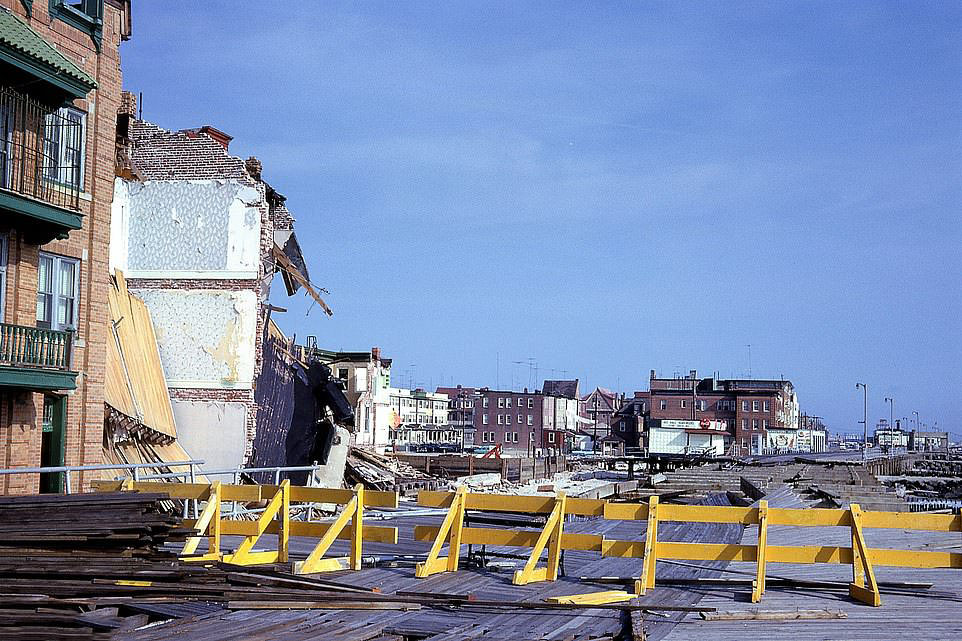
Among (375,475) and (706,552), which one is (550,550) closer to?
(706,552)

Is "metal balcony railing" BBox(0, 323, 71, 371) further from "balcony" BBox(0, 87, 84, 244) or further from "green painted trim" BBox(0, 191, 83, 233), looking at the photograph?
"green painted trim" BBox(0, 191, 83, 233)

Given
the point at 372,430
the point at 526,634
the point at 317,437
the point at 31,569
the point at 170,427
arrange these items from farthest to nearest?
1. the point at 372,430
2. the point at 317,437
3. the point at 170,427
4. the point at 31,569
5. the point at 526,634

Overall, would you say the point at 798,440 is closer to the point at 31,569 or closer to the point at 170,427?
the point at 170,427

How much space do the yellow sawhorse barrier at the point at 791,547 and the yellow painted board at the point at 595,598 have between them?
17.1 inches

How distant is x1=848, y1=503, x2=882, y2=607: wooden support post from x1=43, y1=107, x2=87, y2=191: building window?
1732 centimetres

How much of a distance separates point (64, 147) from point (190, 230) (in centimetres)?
974

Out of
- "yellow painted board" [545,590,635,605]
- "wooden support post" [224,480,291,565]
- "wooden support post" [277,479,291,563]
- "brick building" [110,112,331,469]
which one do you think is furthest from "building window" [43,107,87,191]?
"yellow painted board" [545,590,635,605]

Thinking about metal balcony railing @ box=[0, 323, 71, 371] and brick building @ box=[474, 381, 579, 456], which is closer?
metal balcony railing @ box=[0, 323, 71, 371]

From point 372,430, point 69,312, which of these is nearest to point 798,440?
point 372,430

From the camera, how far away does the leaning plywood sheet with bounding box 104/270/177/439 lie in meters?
28.1

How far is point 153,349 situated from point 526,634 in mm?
23892

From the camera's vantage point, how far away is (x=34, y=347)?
71.9ft

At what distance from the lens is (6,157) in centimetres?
2164

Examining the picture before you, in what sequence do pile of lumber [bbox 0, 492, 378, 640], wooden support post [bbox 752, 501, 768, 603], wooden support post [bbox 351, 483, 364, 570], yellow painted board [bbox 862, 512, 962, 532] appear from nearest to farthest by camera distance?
pile of lumber [bbox 0, 492, 378, 640] → wooden support post [bbox 752, 501, 768, 603] → yellow painted board [bbox 862, 512, 962, 532] → wooden support post [bbox 351, 483, 364, 570]
